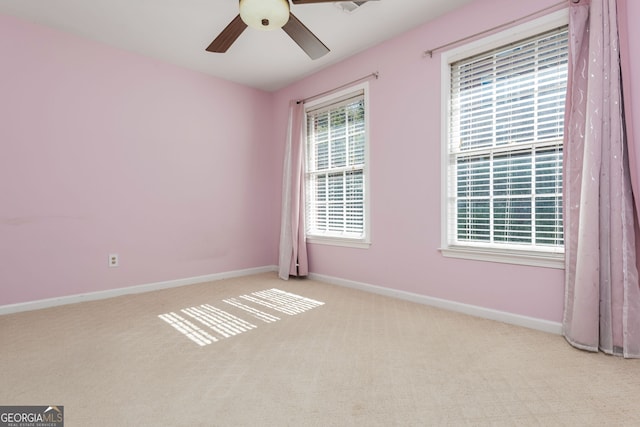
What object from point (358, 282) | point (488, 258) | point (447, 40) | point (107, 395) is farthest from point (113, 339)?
point (447, 40)

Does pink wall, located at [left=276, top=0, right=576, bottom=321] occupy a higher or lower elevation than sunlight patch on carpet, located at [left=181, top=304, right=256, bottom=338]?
higher

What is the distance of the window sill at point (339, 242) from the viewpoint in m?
3.47

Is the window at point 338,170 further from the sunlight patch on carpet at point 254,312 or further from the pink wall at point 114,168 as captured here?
the sunlight patch on carpet at point 254,312

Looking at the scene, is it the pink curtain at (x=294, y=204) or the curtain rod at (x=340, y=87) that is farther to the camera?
the pink curtain at (x=294, y=204)

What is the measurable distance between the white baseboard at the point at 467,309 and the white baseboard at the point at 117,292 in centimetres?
147

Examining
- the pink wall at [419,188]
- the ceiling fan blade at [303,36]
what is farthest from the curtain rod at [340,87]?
the ceiling fan blade at [303,36]

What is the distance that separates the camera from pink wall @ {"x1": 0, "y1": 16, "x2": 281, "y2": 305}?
9.14ft

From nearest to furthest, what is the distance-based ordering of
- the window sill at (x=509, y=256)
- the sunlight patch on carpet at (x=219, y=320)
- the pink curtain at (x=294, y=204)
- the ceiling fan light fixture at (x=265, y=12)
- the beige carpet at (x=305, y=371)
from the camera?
the beige carpet at (x=305, y=371) < the ceiling fan light fixture at (x=265, y=12) < the window sill at (x=509, y=256) < the sunlight patch on carpet at (x=219, y=320) < the pink curtain at (x=294, y=204)

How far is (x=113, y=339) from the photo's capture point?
220cm

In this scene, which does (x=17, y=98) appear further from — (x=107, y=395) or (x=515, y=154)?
(x=515, y=154)

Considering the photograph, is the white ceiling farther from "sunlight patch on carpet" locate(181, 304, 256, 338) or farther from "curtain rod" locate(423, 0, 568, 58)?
"sunlight patch on carpet" locate(181, 304, 256, 338)

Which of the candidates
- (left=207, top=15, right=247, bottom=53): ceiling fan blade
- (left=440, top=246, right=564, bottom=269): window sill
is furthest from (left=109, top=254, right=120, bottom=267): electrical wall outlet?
(left=440, top=246, right=564, bottom=269): window sill

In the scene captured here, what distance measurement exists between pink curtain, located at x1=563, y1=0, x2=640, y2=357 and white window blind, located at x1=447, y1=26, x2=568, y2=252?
0.23 metres

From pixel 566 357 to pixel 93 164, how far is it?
417cm
